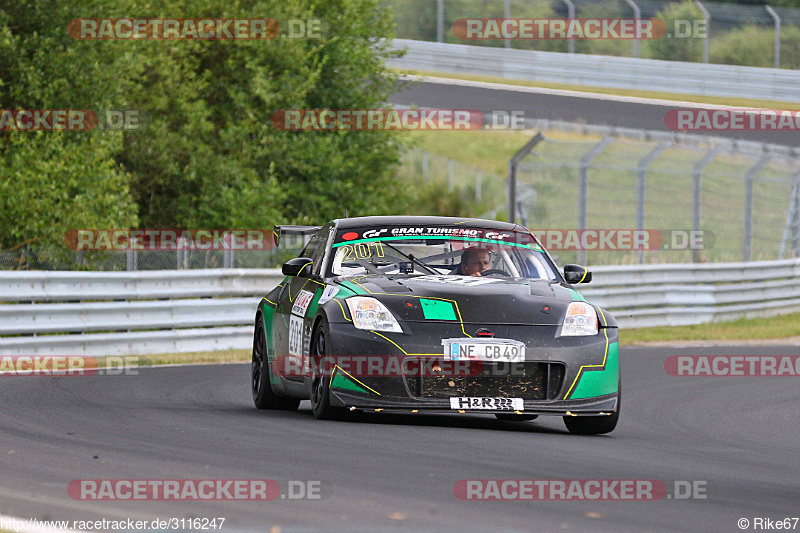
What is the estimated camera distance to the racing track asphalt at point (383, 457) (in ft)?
17.8

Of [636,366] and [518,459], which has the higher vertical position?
[518,459]

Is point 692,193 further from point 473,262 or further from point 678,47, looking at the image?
point 473,262

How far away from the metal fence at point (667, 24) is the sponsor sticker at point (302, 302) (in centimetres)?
2108

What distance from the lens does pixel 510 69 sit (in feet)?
131

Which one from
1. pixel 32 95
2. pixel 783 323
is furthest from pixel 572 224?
pixel 32 95

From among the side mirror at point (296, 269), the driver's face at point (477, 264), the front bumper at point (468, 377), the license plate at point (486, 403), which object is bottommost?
the license plate at point (486, 403)

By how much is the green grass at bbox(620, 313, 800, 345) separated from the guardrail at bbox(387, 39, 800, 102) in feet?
41.5

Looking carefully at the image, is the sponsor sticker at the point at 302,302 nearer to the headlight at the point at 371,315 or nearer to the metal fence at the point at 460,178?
the headlight at the point at 371,315

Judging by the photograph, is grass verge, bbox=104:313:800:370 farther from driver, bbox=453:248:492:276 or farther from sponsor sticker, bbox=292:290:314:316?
sponsor sticker, bbox=292:290:314:316

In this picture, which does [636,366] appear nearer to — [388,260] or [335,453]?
[388,260]

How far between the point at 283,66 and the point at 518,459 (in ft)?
65.2

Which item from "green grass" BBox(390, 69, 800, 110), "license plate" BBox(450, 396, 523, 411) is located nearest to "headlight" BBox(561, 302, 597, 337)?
"license plate" BBox(450, 396, 523, 411)

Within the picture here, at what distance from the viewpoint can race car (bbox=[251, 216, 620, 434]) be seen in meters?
8.25

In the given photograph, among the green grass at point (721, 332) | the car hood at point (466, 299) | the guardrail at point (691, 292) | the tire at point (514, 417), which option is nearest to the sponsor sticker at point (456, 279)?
the car hood at point (466, 299)
